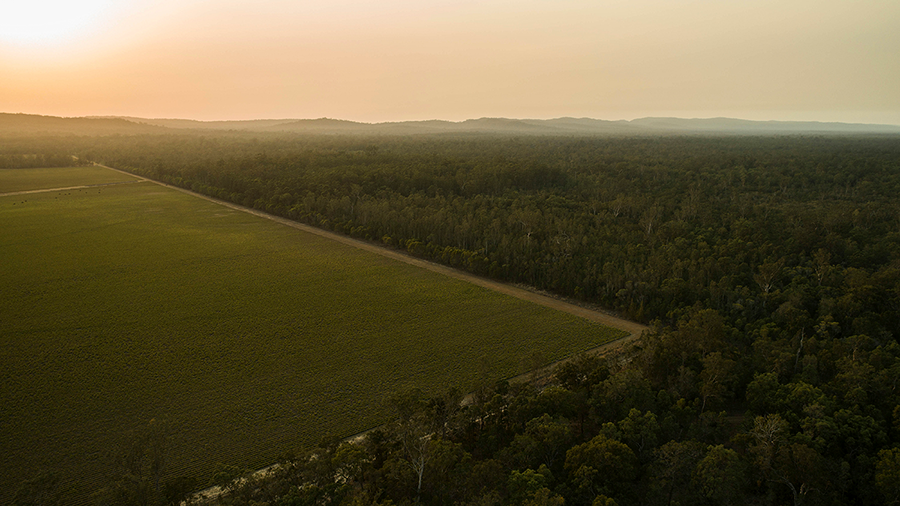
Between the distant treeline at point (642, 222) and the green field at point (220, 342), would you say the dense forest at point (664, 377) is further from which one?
the green field at point (220, 342)

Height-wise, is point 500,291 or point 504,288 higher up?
point 500,291

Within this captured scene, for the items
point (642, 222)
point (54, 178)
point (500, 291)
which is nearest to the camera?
point (500, 291)

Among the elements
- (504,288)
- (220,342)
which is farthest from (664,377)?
(220,342)

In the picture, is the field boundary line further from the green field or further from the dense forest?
the green field

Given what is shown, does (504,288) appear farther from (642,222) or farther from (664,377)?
(642,222)

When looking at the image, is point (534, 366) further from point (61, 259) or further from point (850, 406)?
point (61, 259)

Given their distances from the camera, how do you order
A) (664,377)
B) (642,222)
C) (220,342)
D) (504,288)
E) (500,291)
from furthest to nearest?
(642,222)
(504,288)
(500,291)
(220,342)
(664,377)

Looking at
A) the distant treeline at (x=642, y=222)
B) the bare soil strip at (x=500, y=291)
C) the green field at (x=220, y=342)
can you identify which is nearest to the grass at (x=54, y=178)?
the distant treeline at (x=642, y=222)
